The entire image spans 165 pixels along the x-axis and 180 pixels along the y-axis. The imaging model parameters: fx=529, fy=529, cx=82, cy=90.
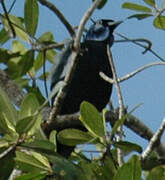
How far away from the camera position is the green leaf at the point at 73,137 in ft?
4.27

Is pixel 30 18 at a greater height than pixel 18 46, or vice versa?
pixel 30 18

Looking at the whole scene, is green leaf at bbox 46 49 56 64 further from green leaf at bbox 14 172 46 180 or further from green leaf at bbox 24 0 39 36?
green leaf at bbox 14 172 46 180

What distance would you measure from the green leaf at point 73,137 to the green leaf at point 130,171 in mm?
210

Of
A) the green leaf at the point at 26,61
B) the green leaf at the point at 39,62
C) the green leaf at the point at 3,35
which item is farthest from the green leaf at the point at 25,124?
the green leaf at the point at 39,62

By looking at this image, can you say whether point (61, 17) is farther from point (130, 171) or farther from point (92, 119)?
point (130, 171)

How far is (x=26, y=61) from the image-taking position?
6.77 ft

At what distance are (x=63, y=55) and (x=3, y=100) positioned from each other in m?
1.47

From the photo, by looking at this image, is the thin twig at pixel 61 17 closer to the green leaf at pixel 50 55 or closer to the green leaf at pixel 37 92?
the green leaf at pixel 37 92

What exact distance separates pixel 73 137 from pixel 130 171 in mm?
230

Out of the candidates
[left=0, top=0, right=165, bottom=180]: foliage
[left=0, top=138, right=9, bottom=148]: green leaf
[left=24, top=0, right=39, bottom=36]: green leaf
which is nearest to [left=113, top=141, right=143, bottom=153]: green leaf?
[left=0, top=0, right=165, bottom=180]: foliage

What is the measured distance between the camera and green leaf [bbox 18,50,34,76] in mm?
2021

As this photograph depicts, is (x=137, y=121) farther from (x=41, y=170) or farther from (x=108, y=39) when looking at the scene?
(x=108, y=39)

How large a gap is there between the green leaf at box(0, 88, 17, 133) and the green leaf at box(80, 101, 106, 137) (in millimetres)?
169

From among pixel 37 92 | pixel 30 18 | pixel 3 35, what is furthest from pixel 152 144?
pixel 3 35
